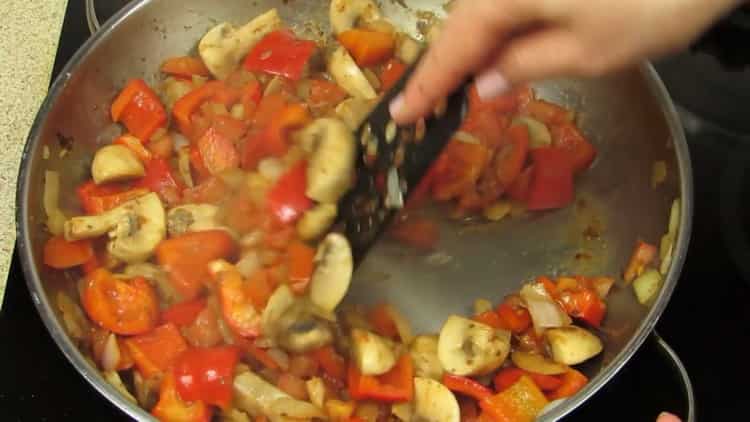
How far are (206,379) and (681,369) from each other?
67 centimetres

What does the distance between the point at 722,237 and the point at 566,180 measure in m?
0.27

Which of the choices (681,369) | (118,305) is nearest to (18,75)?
(118,305)

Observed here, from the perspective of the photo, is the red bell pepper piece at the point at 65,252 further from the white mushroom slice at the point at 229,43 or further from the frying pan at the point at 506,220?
the white mushroom slice at the point at 229,43

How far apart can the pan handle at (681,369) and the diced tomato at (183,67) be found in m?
0.90

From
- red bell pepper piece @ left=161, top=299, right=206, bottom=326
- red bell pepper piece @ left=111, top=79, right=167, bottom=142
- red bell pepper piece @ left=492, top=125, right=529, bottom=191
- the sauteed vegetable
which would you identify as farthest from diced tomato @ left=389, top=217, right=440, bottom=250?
red bell pepper piece @ left=111, top=79, right=167, bottom=142

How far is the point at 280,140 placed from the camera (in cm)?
137

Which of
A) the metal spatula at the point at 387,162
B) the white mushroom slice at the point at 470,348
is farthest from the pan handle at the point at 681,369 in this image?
the metal spatula at the point at 387,162

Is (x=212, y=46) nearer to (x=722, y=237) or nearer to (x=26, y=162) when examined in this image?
(x=26, y=162)

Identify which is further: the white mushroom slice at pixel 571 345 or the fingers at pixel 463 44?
the white mushroom slice at pixel 571 345

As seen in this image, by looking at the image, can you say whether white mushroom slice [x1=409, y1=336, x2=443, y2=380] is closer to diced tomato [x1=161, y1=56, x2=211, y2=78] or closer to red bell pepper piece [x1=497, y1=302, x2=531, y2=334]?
red bell pepper piece [x1=497, y1=302, x2=531, y2=334]

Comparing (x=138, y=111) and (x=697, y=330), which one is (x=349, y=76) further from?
(x=697, y=330)

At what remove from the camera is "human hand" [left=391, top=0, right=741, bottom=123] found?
29.0 inches

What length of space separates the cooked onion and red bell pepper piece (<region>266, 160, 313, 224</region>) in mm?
381

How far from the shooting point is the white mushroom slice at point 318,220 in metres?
1.23
